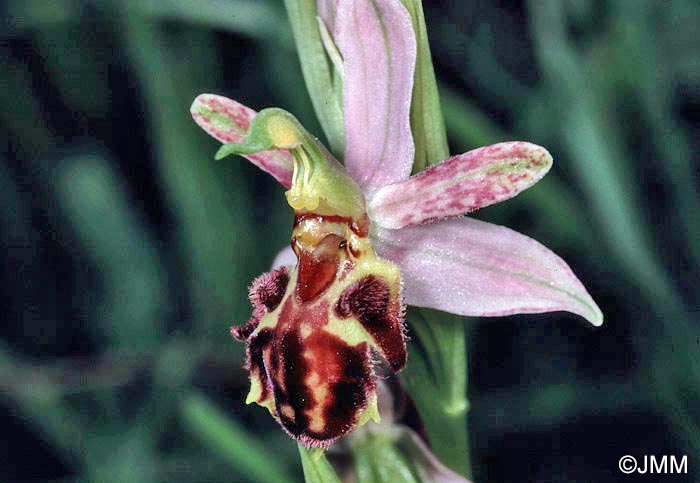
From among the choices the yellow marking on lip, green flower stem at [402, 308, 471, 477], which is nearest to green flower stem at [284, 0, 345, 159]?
green flower stem at [402, 308, 471, 477]

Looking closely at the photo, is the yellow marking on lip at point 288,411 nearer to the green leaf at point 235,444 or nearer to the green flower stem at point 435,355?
the green flower stem at point 435,355

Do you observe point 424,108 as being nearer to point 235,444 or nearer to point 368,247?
point 368,247

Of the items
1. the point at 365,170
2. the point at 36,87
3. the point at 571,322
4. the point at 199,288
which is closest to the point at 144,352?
the point at 199,288

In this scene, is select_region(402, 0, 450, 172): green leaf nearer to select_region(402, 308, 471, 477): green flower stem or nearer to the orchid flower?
the orchid flower

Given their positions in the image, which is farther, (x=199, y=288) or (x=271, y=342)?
(x=199, y=288)

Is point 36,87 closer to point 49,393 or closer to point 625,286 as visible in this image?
point 49,393
